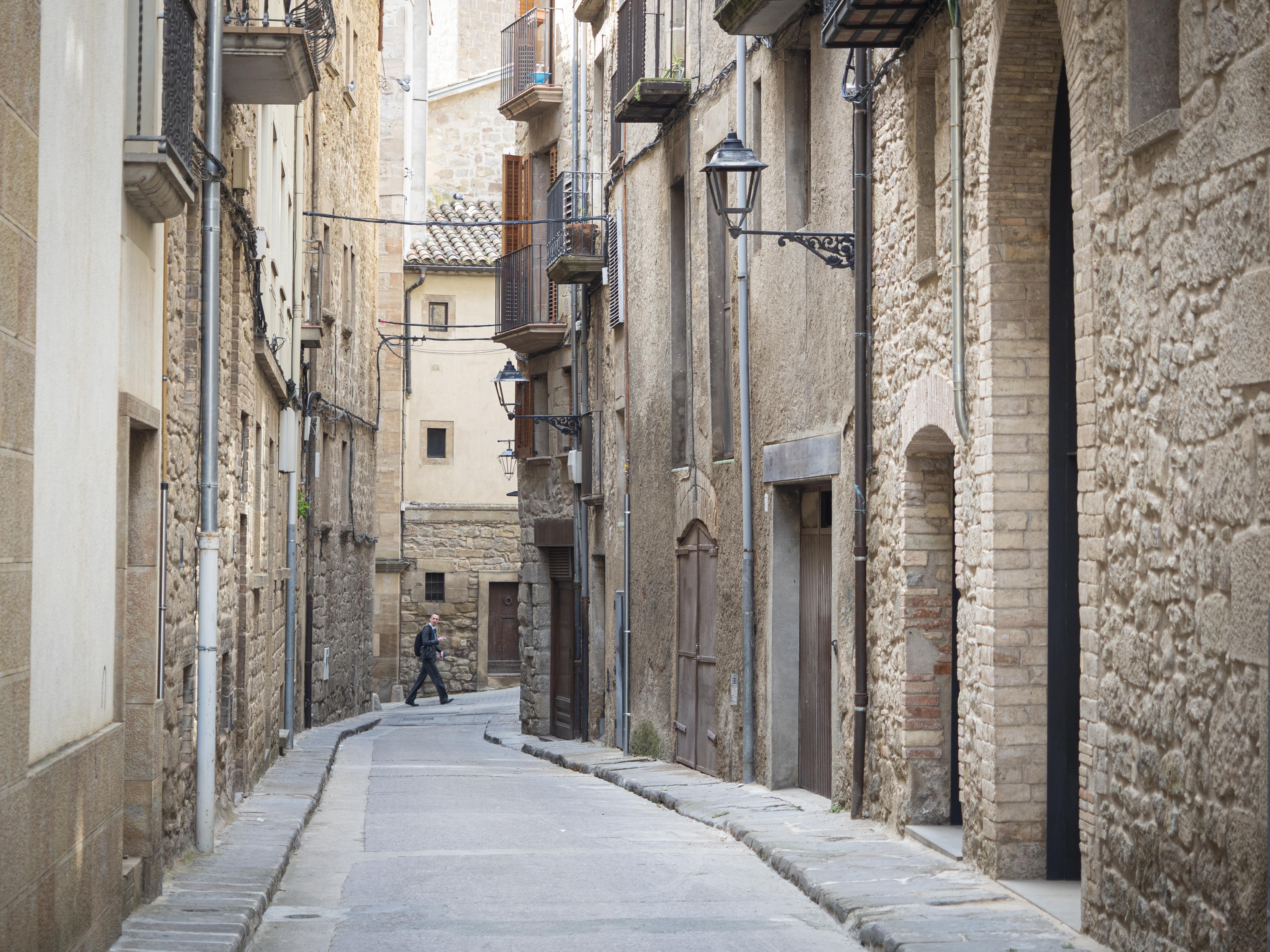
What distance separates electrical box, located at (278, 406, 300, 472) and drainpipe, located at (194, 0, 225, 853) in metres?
8.02

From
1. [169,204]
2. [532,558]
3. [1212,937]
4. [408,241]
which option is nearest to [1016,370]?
[1212,937]

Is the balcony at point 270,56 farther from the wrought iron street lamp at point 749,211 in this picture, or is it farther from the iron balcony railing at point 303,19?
the wrought iron street lamp at point 749,211

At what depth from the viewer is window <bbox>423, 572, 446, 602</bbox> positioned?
35469 mm

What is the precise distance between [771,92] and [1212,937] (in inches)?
371

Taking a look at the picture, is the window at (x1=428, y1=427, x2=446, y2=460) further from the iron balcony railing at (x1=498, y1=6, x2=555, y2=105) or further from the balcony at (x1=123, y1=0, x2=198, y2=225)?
the balcony at (x1=123, y1=0, x2=198, y2=225)

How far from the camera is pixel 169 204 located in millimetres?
7438

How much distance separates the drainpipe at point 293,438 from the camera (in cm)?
1797

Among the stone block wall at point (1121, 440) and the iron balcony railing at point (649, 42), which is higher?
the iron balcony railing at point (649, 42)

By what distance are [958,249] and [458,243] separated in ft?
89.3

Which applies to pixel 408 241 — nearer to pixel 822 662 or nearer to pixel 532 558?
pixel 532 558

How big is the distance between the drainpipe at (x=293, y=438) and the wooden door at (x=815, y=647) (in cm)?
699

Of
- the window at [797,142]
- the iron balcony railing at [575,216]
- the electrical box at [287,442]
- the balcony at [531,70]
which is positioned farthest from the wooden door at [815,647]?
the balcony at [531,70]

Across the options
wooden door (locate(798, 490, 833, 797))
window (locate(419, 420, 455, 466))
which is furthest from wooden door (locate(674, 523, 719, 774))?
window (locate(419, 420, 455, 466))

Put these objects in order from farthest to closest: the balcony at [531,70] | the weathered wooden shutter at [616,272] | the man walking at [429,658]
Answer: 1. the man walking at [429,658]
2. the balcony at [531,70]
3. the weathered wooden shutter at [616,272]
